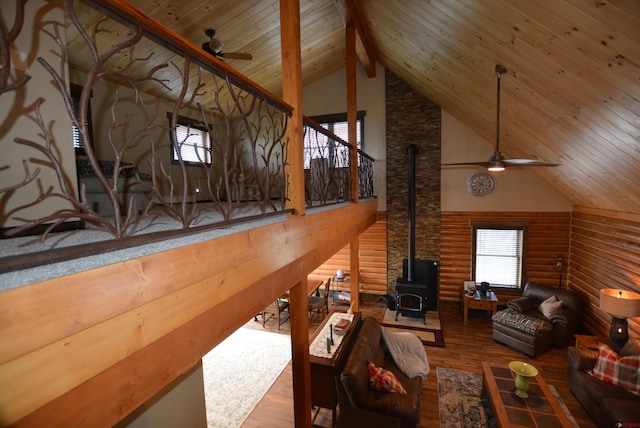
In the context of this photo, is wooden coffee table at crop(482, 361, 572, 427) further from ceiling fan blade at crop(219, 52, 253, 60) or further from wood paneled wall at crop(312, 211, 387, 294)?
ceiling fan blade at crop(219, 52, 253, 60)

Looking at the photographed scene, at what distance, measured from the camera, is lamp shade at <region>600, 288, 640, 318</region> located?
4184 millimetres

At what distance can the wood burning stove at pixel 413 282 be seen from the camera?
695cm

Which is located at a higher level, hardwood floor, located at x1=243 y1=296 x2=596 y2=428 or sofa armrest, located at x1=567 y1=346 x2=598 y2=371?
sofa armrest, located at x1=567 y1=346 x2=598 y2=371

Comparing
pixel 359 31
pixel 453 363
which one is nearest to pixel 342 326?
Result: pixel 453 363

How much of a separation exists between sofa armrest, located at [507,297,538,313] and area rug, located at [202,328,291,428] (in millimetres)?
4789

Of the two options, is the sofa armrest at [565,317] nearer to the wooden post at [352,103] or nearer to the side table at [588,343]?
the side table at [588,343]

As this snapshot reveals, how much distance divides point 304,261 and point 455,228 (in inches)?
233

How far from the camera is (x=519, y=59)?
3105 millimetres

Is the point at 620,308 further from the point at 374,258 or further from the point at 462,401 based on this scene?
the point at 374,258

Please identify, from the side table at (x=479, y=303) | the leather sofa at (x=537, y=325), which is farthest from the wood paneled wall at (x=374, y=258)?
→ the leather sofa at (x=537, y=325)

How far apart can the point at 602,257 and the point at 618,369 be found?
7.92 feet

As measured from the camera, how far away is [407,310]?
7055 mm

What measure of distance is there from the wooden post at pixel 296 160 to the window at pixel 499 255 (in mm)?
6062

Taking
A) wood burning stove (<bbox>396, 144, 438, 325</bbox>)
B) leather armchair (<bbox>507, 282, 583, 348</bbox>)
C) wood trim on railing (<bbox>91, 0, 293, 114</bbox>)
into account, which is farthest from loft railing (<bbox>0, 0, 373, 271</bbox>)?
leather armchair (<bbox>507, 282, 583, 348</bbox>)
